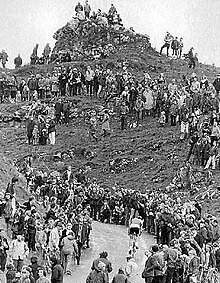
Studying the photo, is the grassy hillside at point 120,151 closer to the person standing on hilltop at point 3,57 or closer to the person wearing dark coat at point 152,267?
the person wearing dark coat at point 152,267

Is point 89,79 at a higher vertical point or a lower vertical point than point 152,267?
higher

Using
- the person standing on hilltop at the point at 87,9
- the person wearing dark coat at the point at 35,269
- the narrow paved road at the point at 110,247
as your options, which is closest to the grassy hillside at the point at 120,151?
the narrow paved road at the point at 110,247

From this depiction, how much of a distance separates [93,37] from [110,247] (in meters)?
43.3

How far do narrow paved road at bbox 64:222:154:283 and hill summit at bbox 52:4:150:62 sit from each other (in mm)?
35772

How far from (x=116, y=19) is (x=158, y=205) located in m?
44.0

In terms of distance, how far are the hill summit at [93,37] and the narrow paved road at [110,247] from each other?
3577cm

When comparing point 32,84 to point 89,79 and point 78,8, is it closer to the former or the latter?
point 89,79

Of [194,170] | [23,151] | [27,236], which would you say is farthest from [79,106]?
[27,236]

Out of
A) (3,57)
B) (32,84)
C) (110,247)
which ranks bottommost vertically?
(110,247)

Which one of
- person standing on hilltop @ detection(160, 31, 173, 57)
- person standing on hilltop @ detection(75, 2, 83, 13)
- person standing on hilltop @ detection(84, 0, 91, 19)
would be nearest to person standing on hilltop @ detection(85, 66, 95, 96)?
person standing on hilltop @ detection(160, 31, 173, 57)

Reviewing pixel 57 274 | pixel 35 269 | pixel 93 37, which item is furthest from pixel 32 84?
pixel 57 274

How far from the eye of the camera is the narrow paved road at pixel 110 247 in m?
23.4

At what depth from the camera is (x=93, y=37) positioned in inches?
2680

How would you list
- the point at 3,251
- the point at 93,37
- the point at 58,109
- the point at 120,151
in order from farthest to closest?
the point at 93,37 → the point at 58,109 → the point at 120,151 → the point at 3,251
